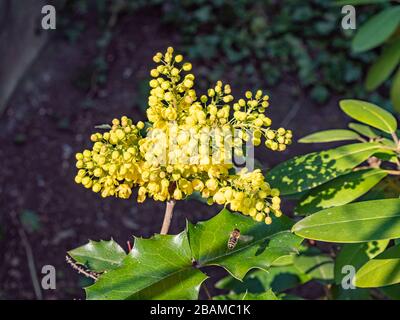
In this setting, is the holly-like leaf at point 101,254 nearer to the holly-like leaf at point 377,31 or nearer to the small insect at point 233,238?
the small insect at point 233,238

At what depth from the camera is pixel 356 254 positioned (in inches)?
56.6

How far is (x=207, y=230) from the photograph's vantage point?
126cm

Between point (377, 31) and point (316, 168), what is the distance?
919mm

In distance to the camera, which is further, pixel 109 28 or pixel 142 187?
pixel 109 28

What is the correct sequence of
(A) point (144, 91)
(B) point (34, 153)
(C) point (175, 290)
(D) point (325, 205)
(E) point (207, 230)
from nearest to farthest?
(C) point (175, 290) → (E) point (207, 230) → (D) point (325, 205) → (B) point (34, 153) → (A) point (144, 91)

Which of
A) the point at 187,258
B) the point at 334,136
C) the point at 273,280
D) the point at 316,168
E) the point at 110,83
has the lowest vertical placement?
the point at 273,280

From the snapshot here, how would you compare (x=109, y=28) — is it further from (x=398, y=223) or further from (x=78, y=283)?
(x=398, y=223)

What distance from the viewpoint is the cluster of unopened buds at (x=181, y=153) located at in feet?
3.54

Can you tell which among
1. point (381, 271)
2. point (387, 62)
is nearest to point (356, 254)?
point (381, 271)

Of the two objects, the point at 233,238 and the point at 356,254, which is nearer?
the point at 233,238

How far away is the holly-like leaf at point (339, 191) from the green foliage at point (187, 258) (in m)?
0.12

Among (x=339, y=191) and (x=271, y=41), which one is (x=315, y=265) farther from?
(x=271, y=41)
